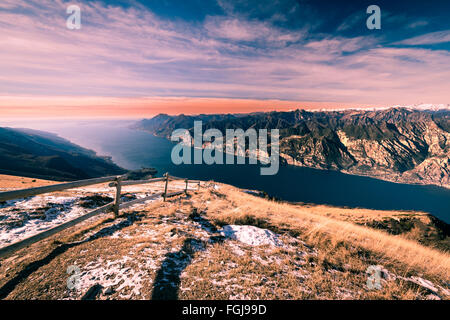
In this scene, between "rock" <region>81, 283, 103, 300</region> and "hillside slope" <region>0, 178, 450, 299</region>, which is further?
"hillside slope" <region>0, 178, 450, 299</region>

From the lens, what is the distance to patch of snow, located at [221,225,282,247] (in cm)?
650

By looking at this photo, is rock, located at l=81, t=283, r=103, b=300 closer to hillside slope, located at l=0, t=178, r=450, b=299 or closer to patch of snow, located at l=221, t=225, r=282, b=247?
hillside slope, located at l=0, t=178, r=450, b=299

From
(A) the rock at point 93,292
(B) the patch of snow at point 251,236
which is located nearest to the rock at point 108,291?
(A) the rock at point 93,292

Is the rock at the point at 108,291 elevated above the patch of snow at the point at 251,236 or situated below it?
above

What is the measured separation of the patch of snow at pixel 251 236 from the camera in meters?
6.50

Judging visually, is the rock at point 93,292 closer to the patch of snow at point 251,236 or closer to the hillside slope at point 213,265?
the hillside slope at point 213,265

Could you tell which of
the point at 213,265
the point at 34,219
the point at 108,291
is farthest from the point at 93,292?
the point at 34,219

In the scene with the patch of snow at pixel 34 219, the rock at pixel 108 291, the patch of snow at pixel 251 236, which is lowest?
the patch of snow at pixel 251 236

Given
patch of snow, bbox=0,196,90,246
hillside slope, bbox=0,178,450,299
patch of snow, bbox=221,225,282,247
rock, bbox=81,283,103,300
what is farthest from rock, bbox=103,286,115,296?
patch of snow, bbox=0,196,90,246

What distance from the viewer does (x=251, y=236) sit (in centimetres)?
685

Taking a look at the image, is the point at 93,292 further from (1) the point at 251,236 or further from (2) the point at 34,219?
(2) the point at 34,219

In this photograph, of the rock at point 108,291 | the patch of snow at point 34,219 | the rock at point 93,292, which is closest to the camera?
the rock at point 93,292
